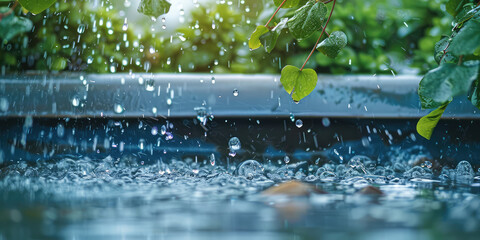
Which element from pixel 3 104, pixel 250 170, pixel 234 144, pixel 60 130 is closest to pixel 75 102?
pixel 60 130

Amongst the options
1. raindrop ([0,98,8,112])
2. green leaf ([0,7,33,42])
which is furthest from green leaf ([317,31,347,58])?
raindrop ([0,98,8,112])

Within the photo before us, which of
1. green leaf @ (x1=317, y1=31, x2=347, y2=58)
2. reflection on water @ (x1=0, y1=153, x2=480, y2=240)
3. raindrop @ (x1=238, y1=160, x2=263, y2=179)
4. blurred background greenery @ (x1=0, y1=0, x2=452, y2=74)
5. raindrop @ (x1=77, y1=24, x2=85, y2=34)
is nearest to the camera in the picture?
reflection on water @ (x1=0, y1=153, x2=480, y2=240)

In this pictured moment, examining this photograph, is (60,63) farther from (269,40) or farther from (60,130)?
(269,40)

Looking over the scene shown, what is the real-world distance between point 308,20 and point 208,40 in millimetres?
2054

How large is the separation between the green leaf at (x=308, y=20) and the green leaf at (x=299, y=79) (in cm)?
8

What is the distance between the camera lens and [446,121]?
70.3 inches

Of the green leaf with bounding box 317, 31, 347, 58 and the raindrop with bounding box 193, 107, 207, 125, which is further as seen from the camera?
the raindrop with bounding box 193, 107, 207, 125

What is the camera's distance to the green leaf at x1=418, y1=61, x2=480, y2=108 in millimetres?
699

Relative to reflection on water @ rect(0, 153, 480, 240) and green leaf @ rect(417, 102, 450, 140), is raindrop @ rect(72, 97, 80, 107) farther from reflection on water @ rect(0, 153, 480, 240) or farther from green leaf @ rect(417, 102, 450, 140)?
green leaf @ rect(417, 102, 450, 140)

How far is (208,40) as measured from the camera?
298cm

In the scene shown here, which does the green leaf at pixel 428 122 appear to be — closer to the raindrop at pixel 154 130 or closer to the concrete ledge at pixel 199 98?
the concrete ledge at pixel 199 98

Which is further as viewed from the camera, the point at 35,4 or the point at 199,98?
the point at 199,98

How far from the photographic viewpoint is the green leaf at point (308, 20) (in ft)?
3.14

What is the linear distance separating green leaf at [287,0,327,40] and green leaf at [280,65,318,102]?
81mm
